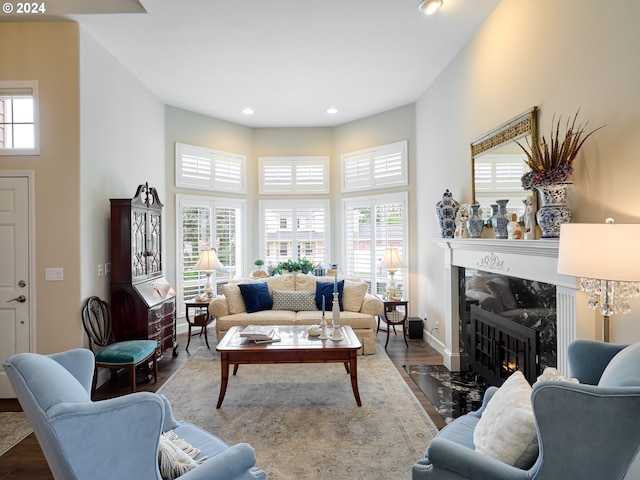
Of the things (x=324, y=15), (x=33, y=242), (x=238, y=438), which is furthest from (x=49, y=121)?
(x=238, y=438)

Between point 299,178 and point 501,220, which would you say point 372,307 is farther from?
point 299,178

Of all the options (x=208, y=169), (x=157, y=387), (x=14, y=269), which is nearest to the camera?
(x=14, y=269)

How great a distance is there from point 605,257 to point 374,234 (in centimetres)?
440

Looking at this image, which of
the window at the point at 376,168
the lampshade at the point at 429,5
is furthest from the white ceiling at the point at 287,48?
the window at the point at 376,168

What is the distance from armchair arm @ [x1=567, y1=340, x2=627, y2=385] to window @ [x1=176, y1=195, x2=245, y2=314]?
4840mm

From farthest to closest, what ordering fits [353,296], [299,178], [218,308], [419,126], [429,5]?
[299,178], [419,126], [353,296], [218,308], [429,5]

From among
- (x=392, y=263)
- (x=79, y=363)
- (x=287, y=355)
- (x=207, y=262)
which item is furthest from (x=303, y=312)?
(x=79, y=363)

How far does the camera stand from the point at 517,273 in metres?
2.78

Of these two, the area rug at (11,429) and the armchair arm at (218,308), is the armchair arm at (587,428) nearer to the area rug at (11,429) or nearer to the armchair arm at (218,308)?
the area rug at (11,429)

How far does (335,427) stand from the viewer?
2.83 meters

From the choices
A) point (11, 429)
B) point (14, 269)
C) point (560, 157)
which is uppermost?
point (560, 157)

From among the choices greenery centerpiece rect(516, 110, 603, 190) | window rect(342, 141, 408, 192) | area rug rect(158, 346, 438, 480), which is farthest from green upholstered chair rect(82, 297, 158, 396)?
window rect(342, 141, 408, 192)

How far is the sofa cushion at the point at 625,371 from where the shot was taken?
1.30 m

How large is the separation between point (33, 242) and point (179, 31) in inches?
96.9
